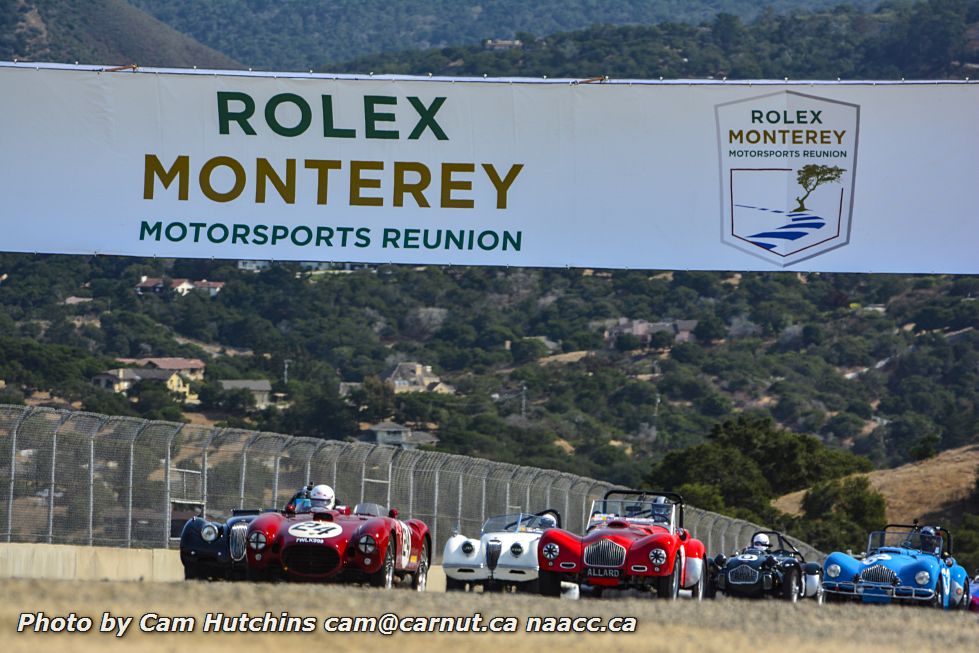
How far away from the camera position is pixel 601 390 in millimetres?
100688

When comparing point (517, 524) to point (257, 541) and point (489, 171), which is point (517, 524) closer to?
point (257, 541)

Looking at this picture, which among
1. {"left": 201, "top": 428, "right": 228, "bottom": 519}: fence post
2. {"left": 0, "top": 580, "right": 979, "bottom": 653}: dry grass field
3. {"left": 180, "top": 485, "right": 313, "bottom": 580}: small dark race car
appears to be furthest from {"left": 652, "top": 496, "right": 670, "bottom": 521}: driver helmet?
{"left": 201, "top": 428, "right": 228, "bottom": 519}: fence post

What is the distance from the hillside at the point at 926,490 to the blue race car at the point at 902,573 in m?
37.4

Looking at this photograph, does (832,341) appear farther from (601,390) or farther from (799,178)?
(799,178)

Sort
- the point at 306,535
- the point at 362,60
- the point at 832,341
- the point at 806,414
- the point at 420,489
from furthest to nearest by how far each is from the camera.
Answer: the point at 362,60, the point at 832,341, the point at 806,414, the point at 420,489, the point at 306,535

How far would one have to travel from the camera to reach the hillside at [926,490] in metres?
60.1

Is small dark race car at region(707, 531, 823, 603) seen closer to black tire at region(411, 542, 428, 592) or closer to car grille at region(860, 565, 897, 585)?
car grille at region(860, 565, 897, 585)

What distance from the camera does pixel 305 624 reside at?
1146 centimetres

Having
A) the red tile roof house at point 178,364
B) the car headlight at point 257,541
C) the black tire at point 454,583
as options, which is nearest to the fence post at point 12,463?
the car headlight at point 257,541

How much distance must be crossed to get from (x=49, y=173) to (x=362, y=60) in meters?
130

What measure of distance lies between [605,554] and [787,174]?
521cm

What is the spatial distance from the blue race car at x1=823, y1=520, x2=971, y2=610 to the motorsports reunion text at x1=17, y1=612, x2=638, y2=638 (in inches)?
348

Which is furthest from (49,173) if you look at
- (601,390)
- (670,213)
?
(601,390)

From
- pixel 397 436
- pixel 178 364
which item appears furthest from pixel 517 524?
pixel 178 364
